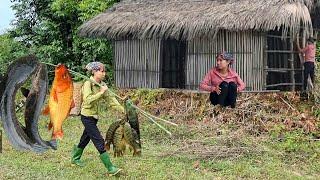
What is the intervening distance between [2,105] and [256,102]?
6586 mm

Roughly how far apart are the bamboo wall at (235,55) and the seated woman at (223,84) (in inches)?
112

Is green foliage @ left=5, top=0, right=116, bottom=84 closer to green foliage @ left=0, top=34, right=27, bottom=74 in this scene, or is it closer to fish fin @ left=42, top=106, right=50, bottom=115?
green foliage @ left=0, top=34, right=27, bottom=74

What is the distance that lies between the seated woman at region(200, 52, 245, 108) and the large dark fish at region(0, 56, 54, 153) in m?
3.77

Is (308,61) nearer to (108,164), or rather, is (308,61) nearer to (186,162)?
(186,162)

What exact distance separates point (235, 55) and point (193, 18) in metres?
1.30

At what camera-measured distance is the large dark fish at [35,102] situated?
632 cm

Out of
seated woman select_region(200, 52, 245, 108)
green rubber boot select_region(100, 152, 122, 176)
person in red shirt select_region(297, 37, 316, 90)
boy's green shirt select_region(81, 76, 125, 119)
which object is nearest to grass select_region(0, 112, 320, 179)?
green rubber boot select_region(100, 152, 122, 176)

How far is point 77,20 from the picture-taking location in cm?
1994

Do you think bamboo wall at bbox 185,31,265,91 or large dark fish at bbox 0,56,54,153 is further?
bamboo wall at bbox 185,31,265,91

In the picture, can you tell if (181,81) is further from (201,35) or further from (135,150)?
(135,150)

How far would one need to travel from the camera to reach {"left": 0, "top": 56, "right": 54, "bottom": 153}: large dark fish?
6254mm

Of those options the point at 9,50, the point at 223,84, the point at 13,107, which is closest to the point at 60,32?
the point at 9,50

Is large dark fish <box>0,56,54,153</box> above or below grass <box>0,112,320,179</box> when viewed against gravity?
above

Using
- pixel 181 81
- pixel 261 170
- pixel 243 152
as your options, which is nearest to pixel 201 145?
pixel 243 152
